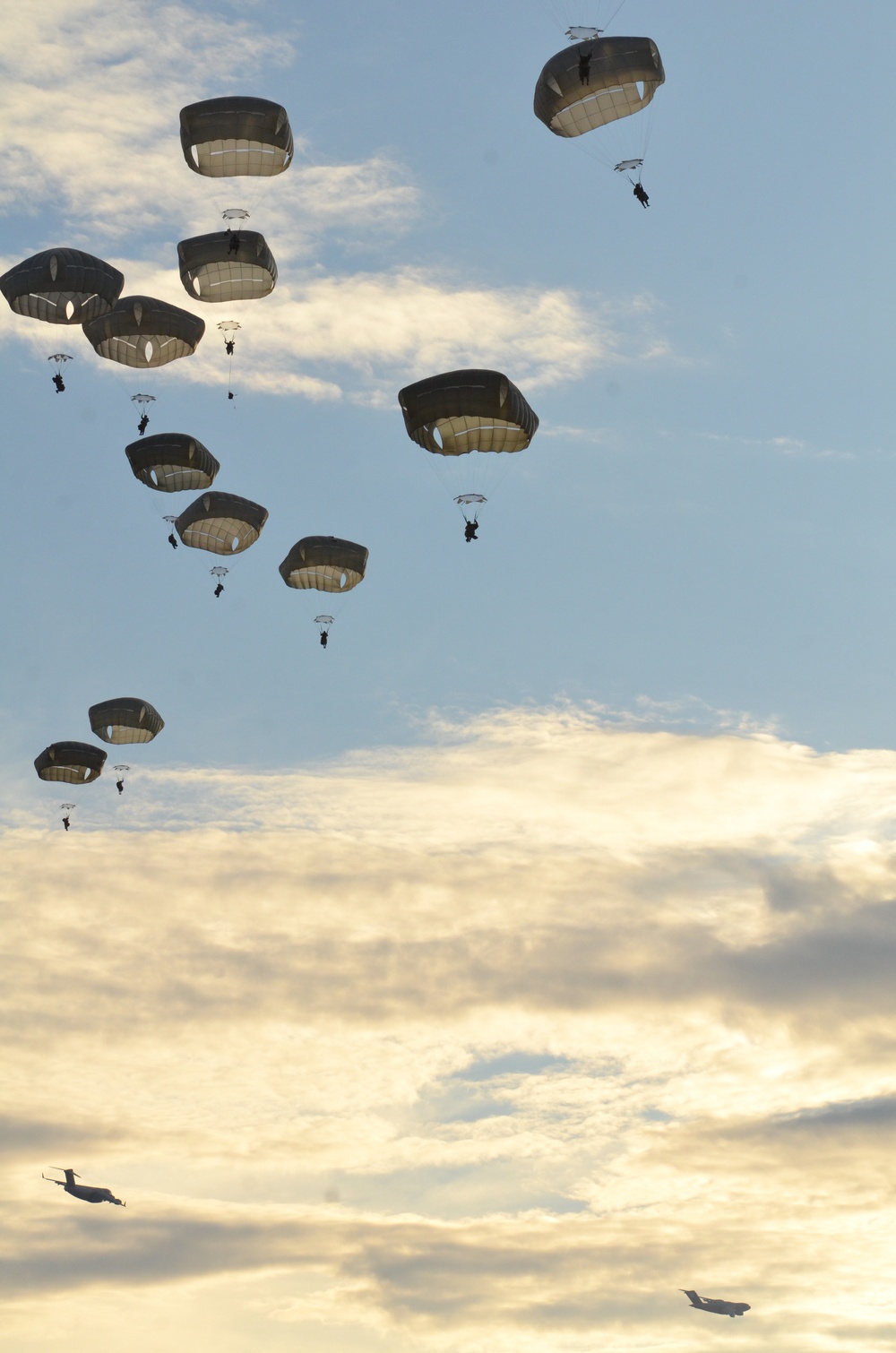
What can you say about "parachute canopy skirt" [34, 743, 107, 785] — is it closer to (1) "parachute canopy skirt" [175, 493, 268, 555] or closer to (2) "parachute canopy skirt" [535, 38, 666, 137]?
(1) "parachute canopy skirt" [175, 493, 268, 555]

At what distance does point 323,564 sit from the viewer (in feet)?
255

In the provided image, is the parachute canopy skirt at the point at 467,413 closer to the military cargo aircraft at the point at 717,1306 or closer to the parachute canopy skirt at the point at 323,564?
the parachute canopy skirt at the point at 323,564

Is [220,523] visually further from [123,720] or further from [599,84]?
[599,84]

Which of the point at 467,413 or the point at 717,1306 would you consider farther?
the point at 717,1306

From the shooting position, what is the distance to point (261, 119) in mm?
62719

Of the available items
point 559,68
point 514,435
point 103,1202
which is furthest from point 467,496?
point 103,1202

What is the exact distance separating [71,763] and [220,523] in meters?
17.6

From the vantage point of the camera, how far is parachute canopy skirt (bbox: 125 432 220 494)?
75.0m

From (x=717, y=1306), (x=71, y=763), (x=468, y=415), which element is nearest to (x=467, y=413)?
(x=468, y=415)

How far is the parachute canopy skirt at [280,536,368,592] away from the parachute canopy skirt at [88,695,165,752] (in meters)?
12.7

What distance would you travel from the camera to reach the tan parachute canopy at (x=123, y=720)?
8506 cm

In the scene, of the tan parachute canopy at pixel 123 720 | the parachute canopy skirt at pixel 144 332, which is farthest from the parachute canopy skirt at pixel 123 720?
the parachute canopy skirt at pixel 144 332

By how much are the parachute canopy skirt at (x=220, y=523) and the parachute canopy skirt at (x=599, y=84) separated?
2677 cm

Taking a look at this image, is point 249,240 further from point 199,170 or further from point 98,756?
point 98,756
